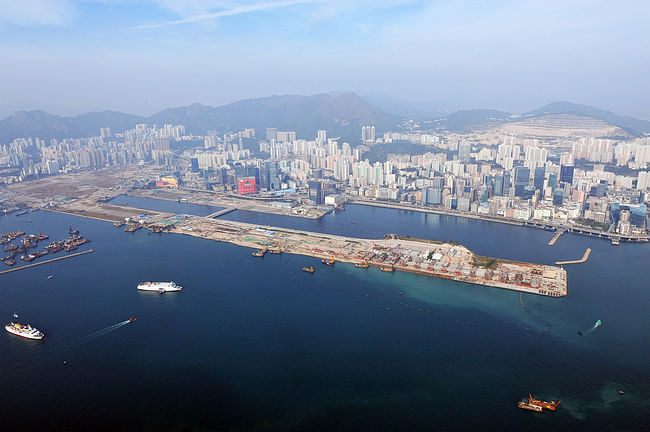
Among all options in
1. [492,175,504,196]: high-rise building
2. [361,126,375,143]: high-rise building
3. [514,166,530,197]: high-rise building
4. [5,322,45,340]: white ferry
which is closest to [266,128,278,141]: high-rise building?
[361,126,375,143]: high-rise building

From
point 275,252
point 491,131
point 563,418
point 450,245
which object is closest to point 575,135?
point 491,131

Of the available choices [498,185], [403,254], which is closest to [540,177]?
[498,185]

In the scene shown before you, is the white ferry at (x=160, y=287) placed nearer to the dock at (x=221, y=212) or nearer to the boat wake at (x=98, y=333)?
the boat wake at (x=98, y=333)

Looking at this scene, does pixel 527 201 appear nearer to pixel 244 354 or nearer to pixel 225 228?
pixel 225 228

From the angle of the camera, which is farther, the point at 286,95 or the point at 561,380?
the point at 286,95

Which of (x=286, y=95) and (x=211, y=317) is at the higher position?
(x=286, y=95)

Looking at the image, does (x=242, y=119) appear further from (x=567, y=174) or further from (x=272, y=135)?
(x=567, y=174)
